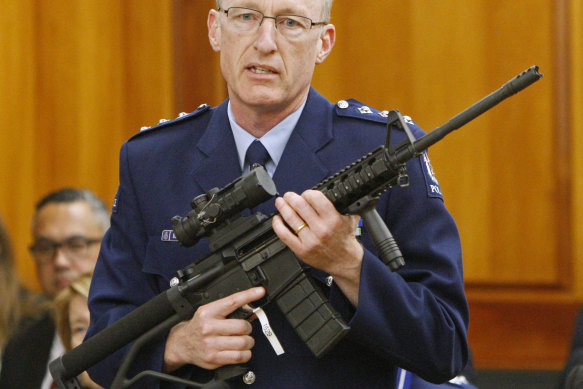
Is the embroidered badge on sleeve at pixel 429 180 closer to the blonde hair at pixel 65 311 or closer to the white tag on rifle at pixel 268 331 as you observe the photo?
the white tag on rifle at pixel 268 331

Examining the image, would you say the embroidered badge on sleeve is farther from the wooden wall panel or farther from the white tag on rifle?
the wooden wall panel

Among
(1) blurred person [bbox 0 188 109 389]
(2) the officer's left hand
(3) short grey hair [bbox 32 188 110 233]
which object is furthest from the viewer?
(3) short grey hair [bbox 32 188 110 233]

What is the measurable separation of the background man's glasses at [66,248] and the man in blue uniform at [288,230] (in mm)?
1470

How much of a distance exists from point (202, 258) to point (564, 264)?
90.7 inches

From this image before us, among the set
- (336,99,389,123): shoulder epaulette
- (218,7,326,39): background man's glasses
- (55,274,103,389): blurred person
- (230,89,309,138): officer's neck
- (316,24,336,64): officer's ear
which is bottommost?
(55,274,103,389): blurred person

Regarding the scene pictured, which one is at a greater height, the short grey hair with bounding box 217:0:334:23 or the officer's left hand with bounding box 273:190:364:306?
the short grey hair with bounding box 217:0:334:23

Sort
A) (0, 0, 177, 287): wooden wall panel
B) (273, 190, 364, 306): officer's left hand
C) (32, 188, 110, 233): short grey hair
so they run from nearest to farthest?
(273, 190, 364, 306): officer's left hand < (32, 188, 110, 233): short grey hair < (0, 0, 177, 287): wooden wall panel

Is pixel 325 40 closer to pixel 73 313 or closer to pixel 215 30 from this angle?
pixel 215 30

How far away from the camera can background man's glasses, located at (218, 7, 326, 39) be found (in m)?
1.88

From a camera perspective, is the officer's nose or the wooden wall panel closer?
the officer's nose

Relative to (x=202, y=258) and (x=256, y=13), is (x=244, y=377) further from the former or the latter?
(x=256, y=13)

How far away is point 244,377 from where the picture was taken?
183 cm

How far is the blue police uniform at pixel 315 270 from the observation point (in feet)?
5.69

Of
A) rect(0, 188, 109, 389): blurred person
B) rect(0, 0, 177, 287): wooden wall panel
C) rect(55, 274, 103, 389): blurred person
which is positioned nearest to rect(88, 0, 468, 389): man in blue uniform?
rect(55, 274, 103, 389): blurred person
